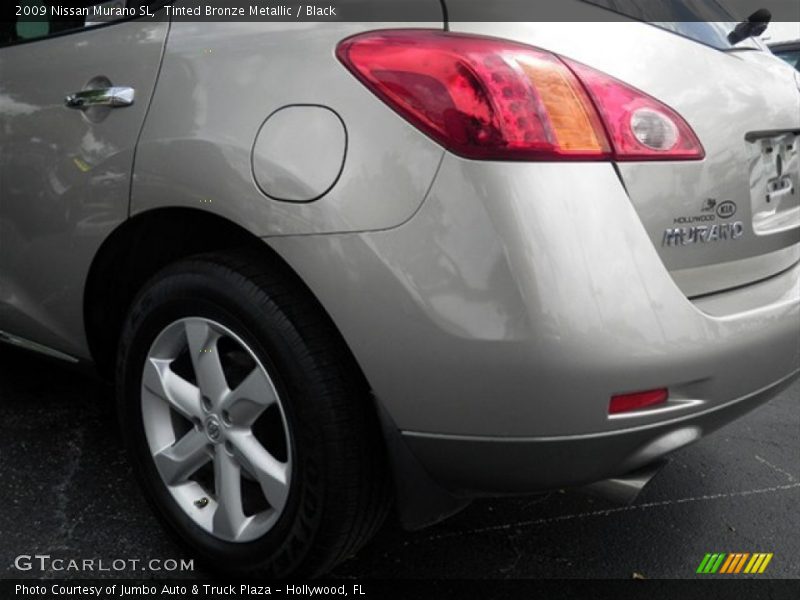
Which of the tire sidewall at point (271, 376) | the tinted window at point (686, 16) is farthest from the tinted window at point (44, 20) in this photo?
the tinted window at point (686, 16)

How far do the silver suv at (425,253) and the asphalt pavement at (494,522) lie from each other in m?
0.30

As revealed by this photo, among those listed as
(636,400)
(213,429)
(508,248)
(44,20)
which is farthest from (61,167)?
(636,400)

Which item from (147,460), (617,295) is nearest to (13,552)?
(147,460)

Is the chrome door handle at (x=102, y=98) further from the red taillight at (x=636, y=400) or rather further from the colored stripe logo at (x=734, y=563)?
the colored stripe logo at (x=734, y=563)

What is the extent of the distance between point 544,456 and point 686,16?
1102 millimetres

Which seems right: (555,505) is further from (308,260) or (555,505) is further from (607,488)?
(308,260)

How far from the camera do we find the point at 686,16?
5.91 ft

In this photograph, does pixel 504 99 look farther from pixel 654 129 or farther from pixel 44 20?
pixel 44 20

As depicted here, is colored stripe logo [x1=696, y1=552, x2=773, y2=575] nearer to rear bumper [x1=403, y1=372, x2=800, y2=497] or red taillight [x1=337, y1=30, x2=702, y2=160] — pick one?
rear bumper [x1=403, y1=372, x2=800, y2=497]

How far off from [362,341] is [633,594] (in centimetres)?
104

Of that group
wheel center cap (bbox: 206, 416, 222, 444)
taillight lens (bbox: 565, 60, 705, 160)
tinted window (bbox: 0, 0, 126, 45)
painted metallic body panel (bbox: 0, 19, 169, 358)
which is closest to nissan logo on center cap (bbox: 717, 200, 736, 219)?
taillight lens (bbox: 565, 60, 705, 160)

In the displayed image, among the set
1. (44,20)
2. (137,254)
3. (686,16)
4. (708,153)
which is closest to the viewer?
(708,153)

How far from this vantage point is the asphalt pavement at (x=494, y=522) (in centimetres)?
203

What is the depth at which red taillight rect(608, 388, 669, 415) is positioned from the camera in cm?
142
